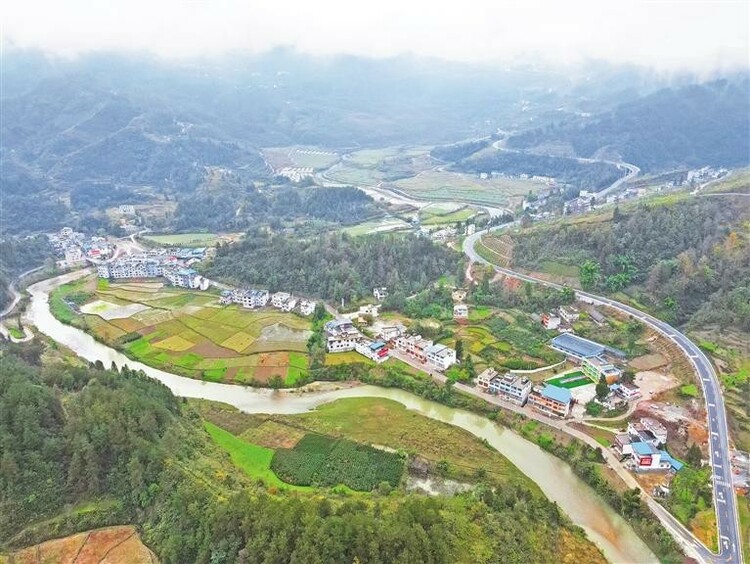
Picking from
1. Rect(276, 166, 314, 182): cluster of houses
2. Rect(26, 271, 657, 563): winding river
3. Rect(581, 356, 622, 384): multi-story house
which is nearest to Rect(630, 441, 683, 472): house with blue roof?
Rect(26, 271, 657, 563): winding river

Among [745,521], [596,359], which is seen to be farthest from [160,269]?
[745,521]

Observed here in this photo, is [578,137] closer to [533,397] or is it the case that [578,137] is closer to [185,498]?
[533,397]

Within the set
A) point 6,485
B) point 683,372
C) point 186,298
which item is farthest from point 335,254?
point 6,485

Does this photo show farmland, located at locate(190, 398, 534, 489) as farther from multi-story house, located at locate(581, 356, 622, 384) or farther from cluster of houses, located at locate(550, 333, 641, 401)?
multi-story house, located at locate(581, 356, 622, 384)

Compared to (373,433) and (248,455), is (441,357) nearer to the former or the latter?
(373,433)

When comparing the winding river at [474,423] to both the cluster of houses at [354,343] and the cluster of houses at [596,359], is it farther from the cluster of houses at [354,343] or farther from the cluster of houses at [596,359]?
the cluster of houses at [596,359]

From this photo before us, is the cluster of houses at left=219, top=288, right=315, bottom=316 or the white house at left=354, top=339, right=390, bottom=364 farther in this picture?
the cluster of houses at left=219, top=288, right=315, bottom=316
